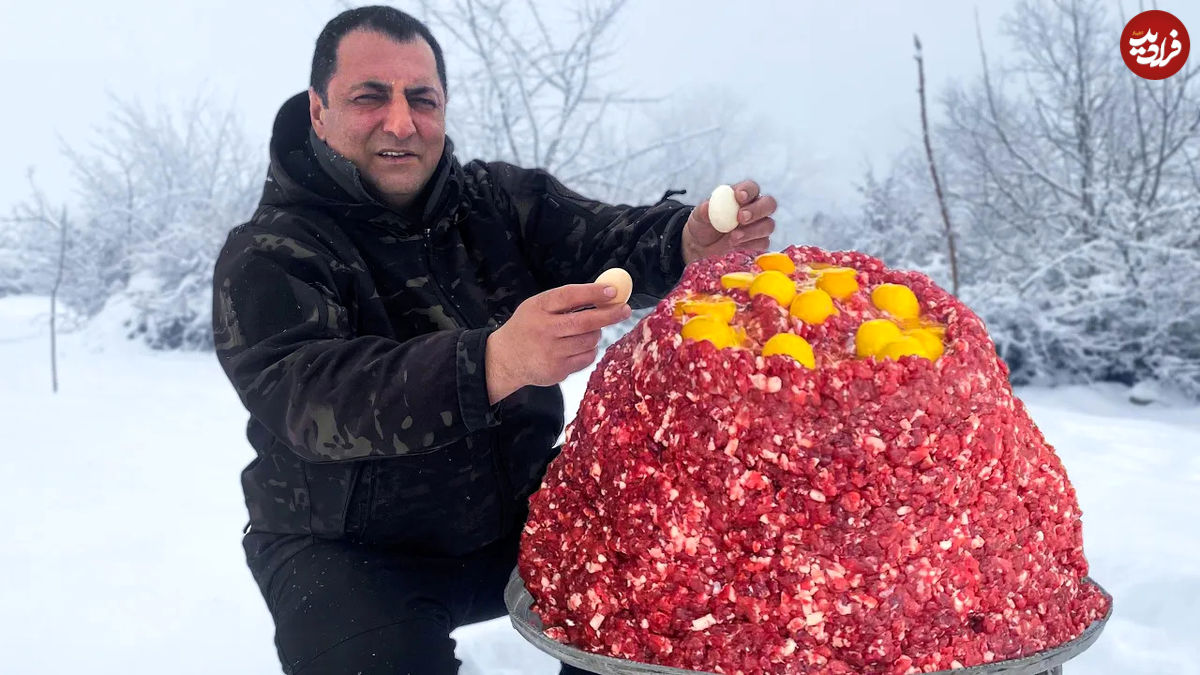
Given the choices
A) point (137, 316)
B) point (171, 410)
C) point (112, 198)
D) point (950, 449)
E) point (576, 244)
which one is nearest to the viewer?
point (950, 449)

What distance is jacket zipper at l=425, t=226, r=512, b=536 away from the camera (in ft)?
6.30

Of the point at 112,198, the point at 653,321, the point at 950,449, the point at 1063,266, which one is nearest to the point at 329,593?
the point at 653,321

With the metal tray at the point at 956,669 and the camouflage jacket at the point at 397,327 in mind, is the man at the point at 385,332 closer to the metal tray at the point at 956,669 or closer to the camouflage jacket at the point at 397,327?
the camouflage jacket at the point at 397,327

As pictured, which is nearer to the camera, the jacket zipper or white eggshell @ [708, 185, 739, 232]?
white eggshell @ [708, 185, 739, 232]

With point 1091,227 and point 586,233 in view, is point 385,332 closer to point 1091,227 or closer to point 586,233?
point 586,233

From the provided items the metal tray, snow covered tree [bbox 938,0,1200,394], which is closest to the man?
the metal tray

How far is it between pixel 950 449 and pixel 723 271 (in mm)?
436

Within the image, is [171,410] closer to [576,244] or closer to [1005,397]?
[576,244]

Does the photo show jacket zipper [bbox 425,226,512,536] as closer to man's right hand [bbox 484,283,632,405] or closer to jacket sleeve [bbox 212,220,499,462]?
jacket sleeve [bbox 212,220,499,462]

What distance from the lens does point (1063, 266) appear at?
8523mm

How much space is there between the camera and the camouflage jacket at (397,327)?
56.8 inches

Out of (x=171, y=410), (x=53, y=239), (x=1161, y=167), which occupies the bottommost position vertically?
(x=171, y=410)

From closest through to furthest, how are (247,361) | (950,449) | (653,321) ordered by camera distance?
1. (950,449)
2. (653,321)
3. (247,361)

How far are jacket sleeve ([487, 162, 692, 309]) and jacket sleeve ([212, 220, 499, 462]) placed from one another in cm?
58
